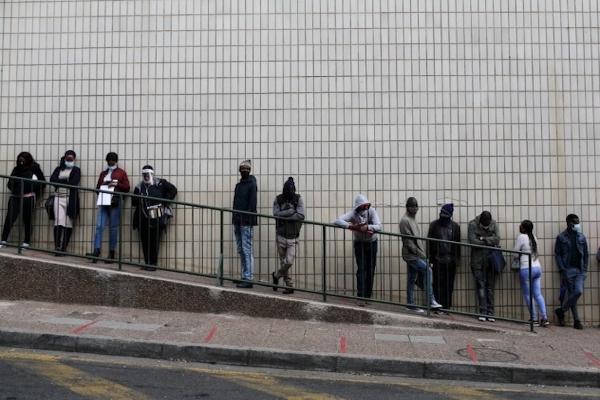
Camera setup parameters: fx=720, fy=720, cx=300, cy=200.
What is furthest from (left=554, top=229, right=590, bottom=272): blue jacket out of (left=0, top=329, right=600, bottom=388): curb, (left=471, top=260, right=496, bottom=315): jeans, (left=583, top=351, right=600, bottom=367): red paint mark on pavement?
(left=0, top=329, right=600, bottom=388): curb

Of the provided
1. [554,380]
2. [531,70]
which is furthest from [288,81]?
[554,380]

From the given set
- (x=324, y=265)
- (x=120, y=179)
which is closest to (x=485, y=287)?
(x=324, y=265)

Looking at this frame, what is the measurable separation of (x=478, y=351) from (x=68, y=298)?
18.9ft

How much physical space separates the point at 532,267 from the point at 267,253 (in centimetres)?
418

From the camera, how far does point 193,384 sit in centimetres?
688

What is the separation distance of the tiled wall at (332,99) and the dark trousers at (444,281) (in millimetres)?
1012

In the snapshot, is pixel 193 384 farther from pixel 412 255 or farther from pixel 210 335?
pixel 412 255

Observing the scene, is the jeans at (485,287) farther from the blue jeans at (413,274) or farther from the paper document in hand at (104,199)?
the paper document in hand at (104,199)

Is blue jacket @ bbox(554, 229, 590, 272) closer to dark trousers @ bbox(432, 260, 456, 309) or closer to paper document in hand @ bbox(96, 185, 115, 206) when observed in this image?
dark trousers @ bbox(432, 260, 456, 309)

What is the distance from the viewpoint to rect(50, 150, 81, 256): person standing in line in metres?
11.4

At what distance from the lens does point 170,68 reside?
1202 cm

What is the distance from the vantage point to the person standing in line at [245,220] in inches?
432

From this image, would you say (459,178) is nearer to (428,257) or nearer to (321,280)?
(428,257)

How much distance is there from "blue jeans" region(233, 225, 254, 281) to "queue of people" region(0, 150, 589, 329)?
0.02 meters
